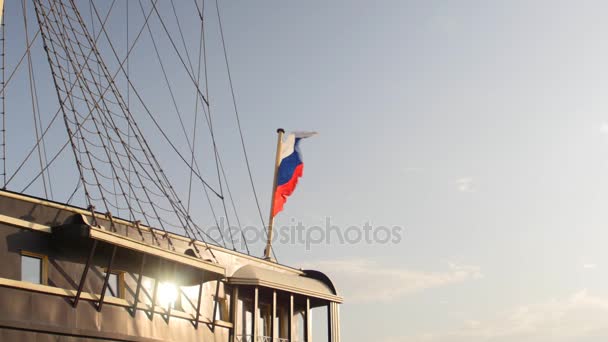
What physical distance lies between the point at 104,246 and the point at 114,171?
3.29 m

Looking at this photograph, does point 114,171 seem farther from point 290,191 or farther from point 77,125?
point 290,191

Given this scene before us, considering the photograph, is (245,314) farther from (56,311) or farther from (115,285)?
(56,311)

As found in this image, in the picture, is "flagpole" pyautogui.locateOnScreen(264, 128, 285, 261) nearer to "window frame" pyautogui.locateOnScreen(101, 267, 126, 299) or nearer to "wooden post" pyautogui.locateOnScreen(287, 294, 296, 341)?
"wooden post" pyautogui.locateOnScreen(287, 294, 296, 341)

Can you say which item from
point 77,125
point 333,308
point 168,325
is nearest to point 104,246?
point 168,325

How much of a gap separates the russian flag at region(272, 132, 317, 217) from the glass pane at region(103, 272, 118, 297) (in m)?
11.2

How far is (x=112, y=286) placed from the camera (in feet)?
53.5

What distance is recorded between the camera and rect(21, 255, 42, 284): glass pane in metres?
14.4

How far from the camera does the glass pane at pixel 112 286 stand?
16.1 meters

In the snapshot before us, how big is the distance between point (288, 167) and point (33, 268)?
14.4 metres

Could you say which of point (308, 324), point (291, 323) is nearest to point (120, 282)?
point (291, 323)

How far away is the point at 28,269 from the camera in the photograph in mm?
14477

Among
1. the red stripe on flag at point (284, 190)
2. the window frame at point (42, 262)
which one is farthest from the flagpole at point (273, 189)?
the window frame at point (42, 262)

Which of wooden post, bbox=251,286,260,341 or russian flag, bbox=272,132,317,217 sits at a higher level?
russian flag, bbox=272,132,317,217

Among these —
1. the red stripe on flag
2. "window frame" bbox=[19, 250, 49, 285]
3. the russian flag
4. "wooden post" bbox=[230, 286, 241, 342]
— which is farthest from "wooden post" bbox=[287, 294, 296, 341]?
"window frame" bbox=[19, 250, 49, 285]
